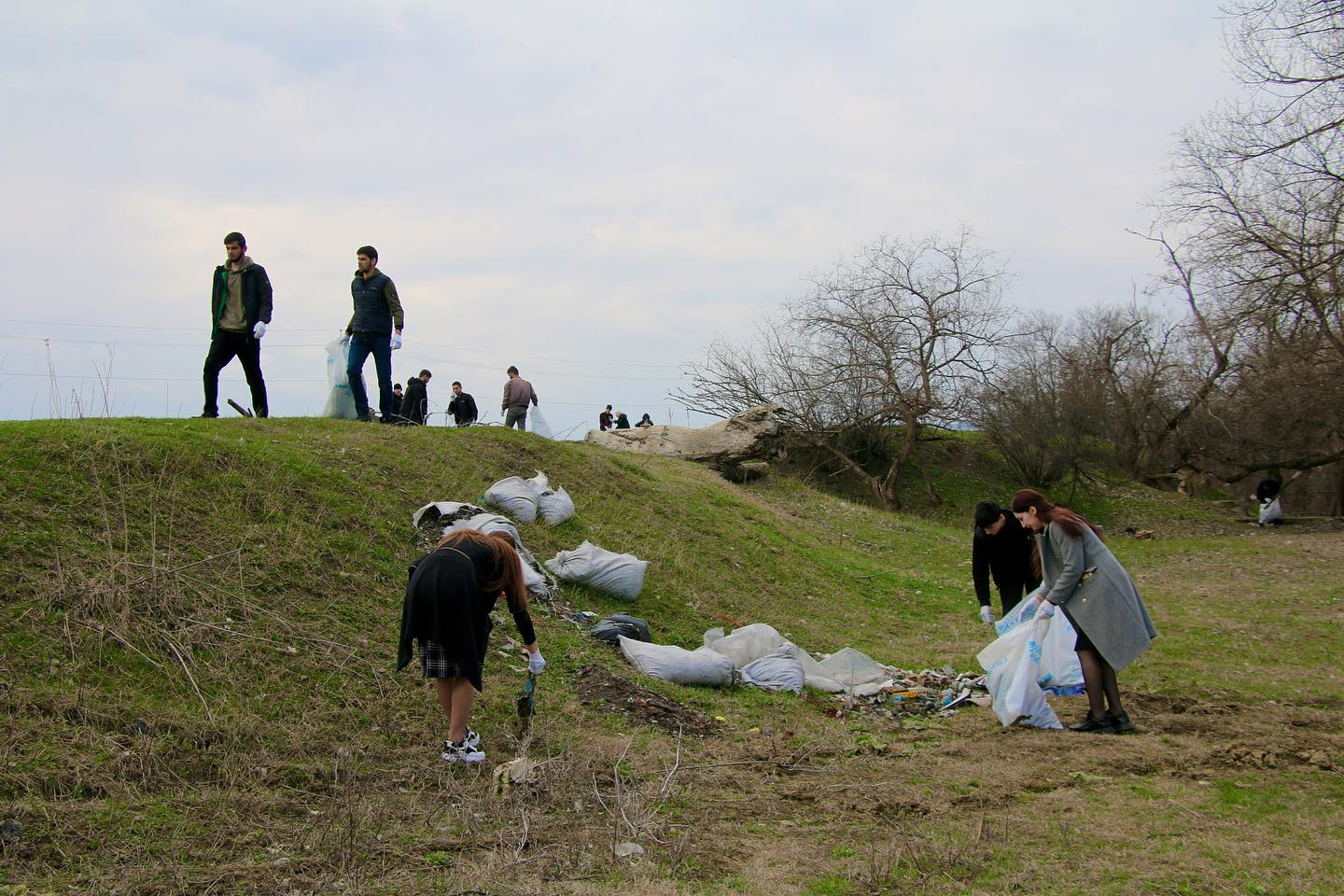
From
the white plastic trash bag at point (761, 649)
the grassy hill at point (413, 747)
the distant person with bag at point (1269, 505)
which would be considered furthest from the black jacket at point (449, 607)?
the distant person with bag at point (1269, 505)

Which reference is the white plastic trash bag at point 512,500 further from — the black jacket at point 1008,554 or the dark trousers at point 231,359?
the black jacket at point 1008,554

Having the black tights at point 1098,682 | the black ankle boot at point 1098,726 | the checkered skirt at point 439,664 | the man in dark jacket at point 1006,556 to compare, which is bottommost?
the black ankle boot at point 1098,726

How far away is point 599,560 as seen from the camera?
8781 millimetres

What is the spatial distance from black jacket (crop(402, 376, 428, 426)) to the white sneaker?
10.3m

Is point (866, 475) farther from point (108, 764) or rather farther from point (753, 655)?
point (108, 764)

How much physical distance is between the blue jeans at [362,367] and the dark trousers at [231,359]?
1034 mm

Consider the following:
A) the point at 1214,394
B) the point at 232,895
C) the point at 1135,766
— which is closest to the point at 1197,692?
the point at 1135,766

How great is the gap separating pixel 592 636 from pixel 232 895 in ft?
14.2

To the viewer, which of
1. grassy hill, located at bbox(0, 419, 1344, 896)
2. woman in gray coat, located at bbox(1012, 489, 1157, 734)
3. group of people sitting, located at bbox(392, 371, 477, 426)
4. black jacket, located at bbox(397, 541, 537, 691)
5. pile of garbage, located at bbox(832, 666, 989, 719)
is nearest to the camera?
grassy hill, located at bbox(0, 419, 1344, 896)

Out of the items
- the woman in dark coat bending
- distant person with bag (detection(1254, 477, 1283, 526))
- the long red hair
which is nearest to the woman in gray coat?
the long red hair

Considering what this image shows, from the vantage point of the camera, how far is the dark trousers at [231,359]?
346 inches

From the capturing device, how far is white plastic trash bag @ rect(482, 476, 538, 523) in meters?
9.72

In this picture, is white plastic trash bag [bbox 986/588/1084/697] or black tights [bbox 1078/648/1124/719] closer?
black tights [bbox 1078/648/1124/719]

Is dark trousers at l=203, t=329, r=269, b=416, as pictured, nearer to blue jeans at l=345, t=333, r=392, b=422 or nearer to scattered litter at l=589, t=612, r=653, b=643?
blue jeans at l=345, t=333, r=392, b=422
